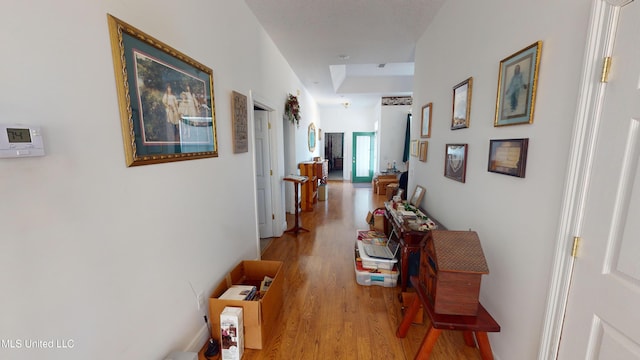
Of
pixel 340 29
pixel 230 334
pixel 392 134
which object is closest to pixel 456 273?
pixel 230 334

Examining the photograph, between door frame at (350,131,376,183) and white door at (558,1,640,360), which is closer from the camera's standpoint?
white door at (558,1,640,360)

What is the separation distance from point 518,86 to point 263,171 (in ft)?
10.3

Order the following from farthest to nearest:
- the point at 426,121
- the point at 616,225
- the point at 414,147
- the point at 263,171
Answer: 1. the point at 263,171
2. the point at 414,147
3. the point at 426,121
4. the point at 616,225

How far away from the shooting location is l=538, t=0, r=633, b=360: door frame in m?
0.93

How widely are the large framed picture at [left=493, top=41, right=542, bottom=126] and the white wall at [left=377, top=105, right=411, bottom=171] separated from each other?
6.12m

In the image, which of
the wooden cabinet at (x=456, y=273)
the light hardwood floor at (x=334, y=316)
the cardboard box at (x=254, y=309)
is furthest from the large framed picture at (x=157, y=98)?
the wooden cabinet at (x=456, y=273)

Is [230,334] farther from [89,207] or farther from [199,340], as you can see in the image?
[89,207]

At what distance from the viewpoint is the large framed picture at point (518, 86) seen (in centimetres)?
125

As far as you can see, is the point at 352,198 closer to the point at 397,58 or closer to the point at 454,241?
the point at 397,58

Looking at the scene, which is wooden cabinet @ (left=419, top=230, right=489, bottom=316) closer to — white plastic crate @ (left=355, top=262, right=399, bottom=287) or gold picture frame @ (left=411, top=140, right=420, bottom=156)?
white plastic crate @ (left=355, top=262, right=399, bottom=287)

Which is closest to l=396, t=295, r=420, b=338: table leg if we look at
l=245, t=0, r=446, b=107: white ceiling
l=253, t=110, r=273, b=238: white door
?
l=253, t=110, r=273, b=238: white door

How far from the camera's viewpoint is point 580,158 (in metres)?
1.00

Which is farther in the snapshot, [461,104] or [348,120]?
[348,120]

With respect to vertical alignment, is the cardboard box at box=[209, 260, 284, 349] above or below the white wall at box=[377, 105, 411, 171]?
below
